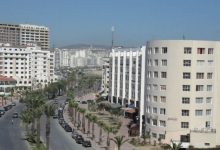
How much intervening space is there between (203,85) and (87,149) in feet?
56.4

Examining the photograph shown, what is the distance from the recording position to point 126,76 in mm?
104625

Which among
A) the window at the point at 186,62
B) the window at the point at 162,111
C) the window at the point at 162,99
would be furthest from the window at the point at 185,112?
the window at the point at 186,62

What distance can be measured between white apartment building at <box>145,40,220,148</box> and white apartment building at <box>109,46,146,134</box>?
93.7ft

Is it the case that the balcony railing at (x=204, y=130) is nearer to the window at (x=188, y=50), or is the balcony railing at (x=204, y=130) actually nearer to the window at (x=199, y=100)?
the window at (x=199, y=100)

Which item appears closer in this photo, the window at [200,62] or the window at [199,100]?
the window at [200,62]

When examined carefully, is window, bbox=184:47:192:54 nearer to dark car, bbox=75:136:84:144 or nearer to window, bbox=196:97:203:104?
window, bbox=196:97:203:104

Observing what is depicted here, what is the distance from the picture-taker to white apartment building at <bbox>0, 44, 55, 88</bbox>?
522 feet

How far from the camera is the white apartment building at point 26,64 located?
15900 centimetres

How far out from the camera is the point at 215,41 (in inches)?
2447

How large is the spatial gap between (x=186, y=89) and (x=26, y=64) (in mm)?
109183

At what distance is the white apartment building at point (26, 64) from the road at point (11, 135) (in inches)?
2700

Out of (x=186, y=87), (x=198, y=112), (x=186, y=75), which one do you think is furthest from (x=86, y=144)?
(x=186, y=75)

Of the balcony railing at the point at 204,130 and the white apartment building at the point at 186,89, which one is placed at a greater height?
the white apartment building at the point at 186,89

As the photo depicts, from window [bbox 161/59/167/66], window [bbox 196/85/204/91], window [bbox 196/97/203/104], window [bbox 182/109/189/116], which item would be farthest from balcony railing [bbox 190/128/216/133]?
window [bbox 161/59/167/66]
